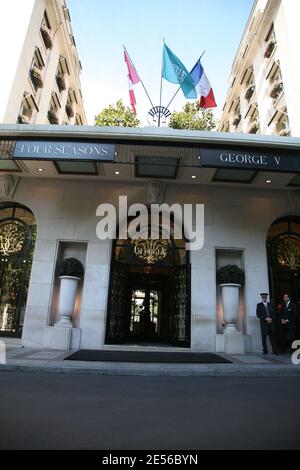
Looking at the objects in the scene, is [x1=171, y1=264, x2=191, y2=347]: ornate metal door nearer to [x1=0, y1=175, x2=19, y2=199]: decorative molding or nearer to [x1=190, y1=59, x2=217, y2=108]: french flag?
[x1=0, y1=175, x2=19, y2=199]: decorative molding

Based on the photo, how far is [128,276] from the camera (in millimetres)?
13430

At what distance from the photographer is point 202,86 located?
14.4 meters

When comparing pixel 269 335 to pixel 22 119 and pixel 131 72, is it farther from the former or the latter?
pixel 22 119

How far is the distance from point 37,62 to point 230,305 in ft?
60.6

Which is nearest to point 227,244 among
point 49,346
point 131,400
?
point 49,346

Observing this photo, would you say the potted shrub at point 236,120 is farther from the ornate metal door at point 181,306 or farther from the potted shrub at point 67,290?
the potted shrub at point 67,290

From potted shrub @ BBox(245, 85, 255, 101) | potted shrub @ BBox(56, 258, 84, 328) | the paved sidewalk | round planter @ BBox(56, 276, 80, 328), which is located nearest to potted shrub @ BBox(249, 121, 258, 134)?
potted shrub @ BBox(245, 85, 255, 101)

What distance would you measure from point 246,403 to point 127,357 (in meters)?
5.12

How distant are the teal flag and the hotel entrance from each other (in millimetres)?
6670

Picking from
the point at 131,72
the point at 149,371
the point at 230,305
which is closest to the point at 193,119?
the point at 131,72

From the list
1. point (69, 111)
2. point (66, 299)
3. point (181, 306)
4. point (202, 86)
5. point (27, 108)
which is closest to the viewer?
point (66, 299)

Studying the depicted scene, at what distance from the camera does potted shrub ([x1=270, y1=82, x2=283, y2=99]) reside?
756 inches

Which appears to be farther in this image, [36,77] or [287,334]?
[36,77]

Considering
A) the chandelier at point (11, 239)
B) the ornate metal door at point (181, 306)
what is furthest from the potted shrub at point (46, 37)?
the ornate metal door at point (181, 306)
